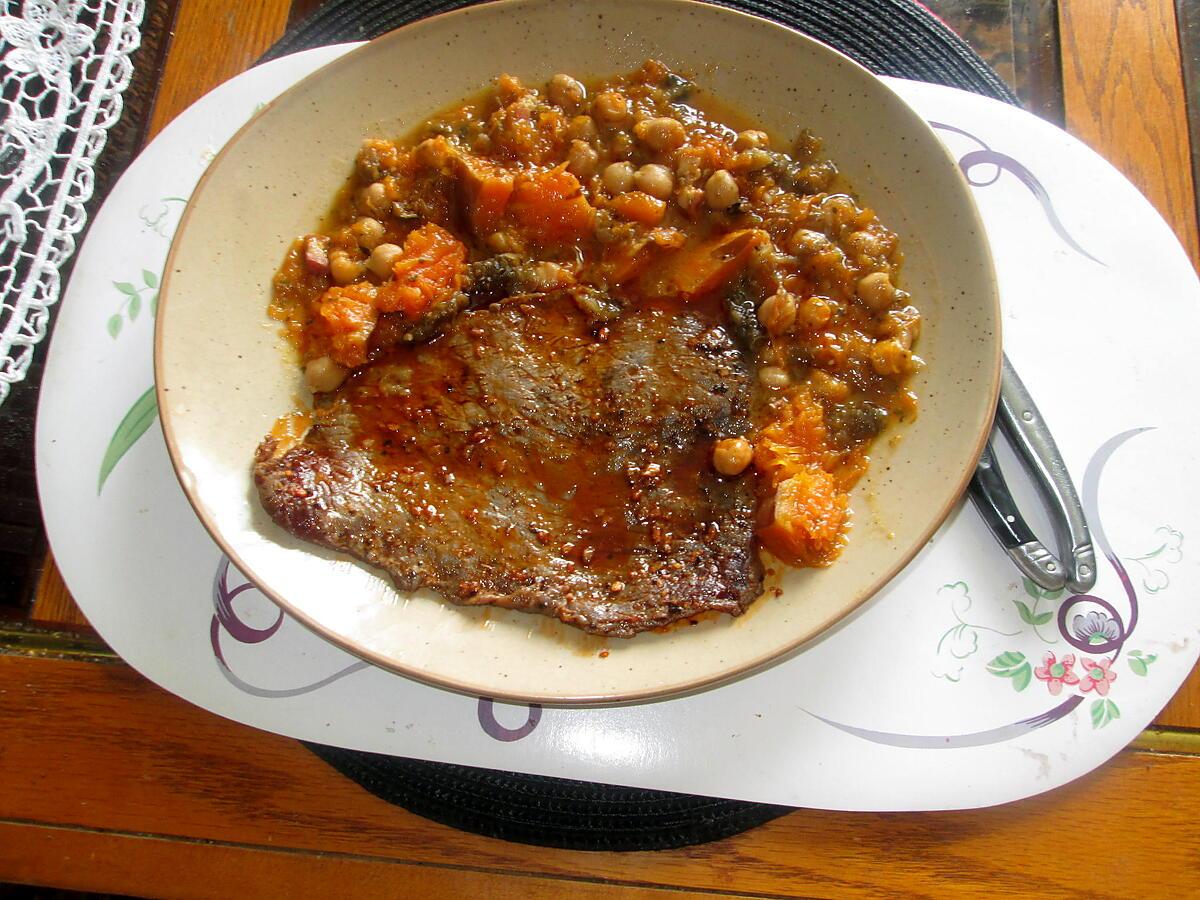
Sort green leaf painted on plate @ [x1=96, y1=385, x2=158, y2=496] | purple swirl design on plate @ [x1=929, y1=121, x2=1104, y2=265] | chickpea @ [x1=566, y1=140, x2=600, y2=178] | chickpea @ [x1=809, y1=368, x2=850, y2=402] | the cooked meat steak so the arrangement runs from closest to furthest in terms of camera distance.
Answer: the cooked meat steak, chickpea @ [x1=809, y1=368, x2=850, y2=402], green leaf painted on plate @ [x1=96, y1=385, x2=158, y2=496], chickpea @ [x1=566, y1=140, x2=600, y2=178], purple swirl design on plate @ [x1=929, y1=121, x2=1104, y2=265]

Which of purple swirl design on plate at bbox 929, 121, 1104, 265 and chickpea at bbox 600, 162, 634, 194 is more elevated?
purple swirl design on plate at bbox 929, 121, 1104, 265

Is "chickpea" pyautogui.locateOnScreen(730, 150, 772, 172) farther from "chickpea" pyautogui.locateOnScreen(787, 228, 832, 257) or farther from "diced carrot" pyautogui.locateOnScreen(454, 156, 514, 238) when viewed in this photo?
"diced carrot" pyautogui.locateOnScreen(454, 156, 514, 238)

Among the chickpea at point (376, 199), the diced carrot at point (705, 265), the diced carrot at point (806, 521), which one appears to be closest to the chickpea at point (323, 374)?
the chickpea at point (376, 199)

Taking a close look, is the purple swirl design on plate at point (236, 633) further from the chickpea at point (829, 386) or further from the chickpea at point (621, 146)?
the chickpea at point (621, 146)

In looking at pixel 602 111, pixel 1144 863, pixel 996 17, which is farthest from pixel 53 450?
pixel 996 17

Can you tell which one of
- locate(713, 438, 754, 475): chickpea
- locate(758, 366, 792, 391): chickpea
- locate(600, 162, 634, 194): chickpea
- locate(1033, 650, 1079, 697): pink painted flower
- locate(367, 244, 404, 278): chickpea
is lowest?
locate(1033, 650, 1079, 697): pink painted flower

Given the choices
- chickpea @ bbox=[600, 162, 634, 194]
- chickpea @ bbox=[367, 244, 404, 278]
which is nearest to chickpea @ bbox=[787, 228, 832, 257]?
chickpea @ bbox=[600, 162, 634, 194]
